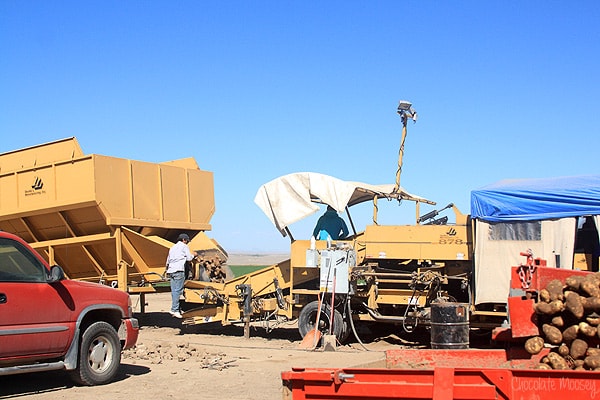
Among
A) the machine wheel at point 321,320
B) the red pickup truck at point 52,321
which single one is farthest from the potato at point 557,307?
the machine wheel at point 321,320

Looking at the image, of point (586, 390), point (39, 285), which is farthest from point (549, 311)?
point (39, 285)

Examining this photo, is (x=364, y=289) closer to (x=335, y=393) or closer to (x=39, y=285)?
(x=39, y=285)

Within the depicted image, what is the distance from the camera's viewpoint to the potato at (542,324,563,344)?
228 inches

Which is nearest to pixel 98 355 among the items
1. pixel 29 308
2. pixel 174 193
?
pixel 29 308

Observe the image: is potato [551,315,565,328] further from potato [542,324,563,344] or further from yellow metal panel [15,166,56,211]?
yellow metal panel [15,166,56,211]

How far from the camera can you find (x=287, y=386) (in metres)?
5.40

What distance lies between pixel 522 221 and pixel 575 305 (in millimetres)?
6342

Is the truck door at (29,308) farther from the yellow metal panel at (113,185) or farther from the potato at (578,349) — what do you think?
the potato at (578,349)

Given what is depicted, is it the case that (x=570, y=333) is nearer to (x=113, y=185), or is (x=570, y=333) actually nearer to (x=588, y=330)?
(x=588, y=330)

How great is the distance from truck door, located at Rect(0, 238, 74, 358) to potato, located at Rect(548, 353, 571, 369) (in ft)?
18.7

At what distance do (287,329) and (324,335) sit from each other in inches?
129

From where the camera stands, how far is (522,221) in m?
11.9

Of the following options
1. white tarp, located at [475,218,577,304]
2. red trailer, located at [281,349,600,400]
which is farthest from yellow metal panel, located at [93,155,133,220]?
red trailer, located at [281,349,600,400]

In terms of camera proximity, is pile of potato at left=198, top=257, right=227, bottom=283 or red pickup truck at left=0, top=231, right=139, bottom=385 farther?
pile of potato at left=198, top=257, right=227, bottom=283
